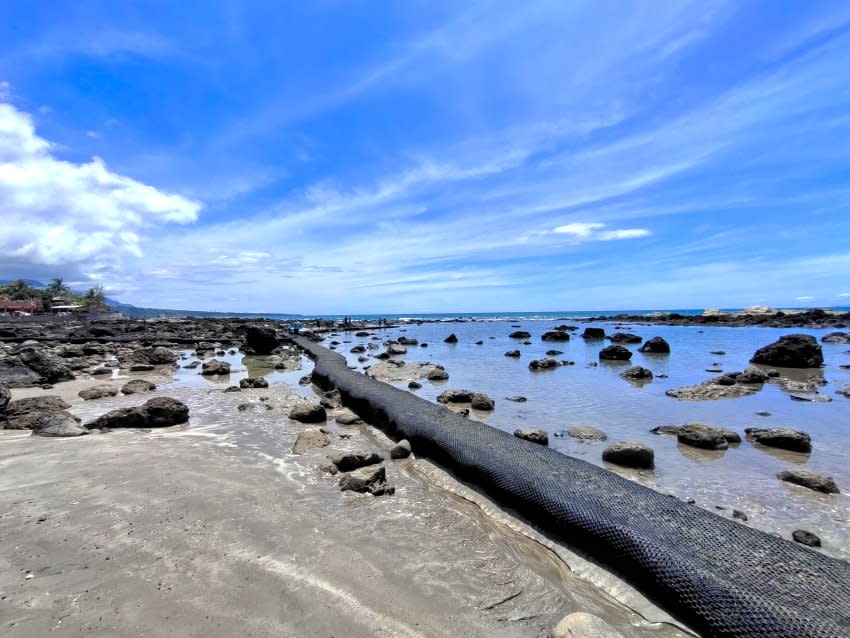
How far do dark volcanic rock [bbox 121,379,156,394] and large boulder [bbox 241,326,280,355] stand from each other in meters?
10.2

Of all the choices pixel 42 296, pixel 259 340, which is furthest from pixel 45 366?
pixel 42 296

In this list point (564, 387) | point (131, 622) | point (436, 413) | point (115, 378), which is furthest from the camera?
point (115, 378)

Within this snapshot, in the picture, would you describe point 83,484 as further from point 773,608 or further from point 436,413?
point 773,608

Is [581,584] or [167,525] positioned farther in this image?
[167,525]

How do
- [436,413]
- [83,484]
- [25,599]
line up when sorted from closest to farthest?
[25,599]
[83,484]
[436,413]

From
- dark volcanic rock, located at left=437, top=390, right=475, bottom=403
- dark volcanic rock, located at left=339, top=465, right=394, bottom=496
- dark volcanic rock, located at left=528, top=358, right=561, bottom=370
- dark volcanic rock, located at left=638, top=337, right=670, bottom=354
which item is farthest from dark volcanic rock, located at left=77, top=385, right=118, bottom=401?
dark volcanic rock, located at left=638, top=337, right=670, bottom=354

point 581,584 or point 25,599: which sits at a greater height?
point 25,599

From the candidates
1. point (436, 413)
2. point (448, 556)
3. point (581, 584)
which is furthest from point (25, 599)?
point (436, 413)

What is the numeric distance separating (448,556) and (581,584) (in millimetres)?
1013

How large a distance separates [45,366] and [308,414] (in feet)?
29.1

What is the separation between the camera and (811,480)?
4969mm

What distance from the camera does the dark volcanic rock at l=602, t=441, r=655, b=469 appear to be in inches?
225

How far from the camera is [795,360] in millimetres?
16016

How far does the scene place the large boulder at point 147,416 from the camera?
7.14m
